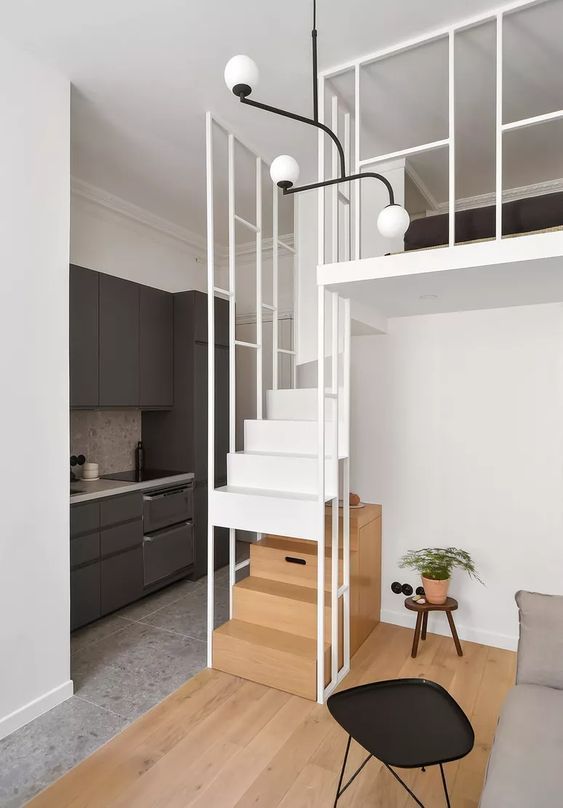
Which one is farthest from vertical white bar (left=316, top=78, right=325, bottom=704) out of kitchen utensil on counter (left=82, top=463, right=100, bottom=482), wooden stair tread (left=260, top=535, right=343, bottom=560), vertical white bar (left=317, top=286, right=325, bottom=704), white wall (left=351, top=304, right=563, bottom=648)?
kitchen utensil on counter (left=82, top=463, right=100, bottom=482)

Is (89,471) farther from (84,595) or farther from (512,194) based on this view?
(512,194)

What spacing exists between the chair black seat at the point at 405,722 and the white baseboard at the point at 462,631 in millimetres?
1422

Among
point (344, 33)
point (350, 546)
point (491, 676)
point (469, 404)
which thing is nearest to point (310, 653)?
point (350, 546)

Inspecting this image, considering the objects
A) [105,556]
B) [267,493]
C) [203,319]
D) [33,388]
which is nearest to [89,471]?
[105,556]

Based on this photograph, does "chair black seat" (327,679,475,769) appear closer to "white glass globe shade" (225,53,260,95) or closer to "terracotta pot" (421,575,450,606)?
"terracotta pot" (421,575,450,606)

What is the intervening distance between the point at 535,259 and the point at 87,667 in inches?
114

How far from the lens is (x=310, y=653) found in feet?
8.31

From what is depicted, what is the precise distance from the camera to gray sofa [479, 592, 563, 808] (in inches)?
51.3

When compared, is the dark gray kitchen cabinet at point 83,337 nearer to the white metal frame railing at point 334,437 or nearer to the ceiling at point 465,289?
the white metal frame railing at point 334,437

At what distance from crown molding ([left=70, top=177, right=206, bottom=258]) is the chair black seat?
11.8ft

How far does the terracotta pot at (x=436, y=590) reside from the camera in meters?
A: 2.89

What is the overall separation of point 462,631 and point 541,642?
53.0 inches

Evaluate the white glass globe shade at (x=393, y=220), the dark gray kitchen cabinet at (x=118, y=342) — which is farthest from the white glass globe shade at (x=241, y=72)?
the dark gray kitchen cabinet at (x=118, y=342)

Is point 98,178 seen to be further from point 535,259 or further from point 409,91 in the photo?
point 535,259
